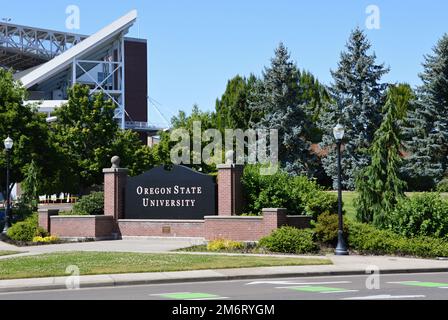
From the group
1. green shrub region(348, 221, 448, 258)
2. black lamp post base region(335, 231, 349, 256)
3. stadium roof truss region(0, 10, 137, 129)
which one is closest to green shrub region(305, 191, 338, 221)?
green shrub region(348, 221, 448, 258)

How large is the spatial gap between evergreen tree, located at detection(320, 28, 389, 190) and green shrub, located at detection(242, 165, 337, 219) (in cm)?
1942

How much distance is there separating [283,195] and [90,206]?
32.2ft

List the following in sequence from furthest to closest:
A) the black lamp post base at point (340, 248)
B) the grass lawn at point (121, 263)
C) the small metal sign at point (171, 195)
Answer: the small metal sign at point (171, 195) < the black lamp post base at point (340, 248) < the grass lawn at point (121, 263)

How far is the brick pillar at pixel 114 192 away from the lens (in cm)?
2925

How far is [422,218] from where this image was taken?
22891 mm

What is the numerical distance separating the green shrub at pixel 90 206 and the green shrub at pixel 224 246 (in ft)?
29.0

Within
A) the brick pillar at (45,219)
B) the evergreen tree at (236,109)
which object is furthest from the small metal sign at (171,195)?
the evergreen tree at (236,109)

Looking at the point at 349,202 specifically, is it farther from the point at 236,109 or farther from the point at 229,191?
the point at 236,109

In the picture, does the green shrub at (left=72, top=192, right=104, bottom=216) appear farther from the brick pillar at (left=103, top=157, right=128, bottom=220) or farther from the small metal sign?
the small metal sign

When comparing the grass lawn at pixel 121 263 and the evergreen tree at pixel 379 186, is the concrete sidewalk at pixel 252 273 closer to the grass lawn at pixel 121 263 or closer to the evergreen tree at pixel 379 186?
the grass lawn at pixel 121 263

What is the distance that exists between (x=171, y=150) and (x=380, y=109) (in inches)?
652

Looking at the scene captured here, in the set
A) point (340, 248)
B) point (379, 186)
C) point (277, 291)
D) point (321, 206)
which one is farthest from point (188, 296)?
point (379, 186)

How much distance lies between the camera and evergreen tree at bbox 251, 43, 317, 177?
50375 mm

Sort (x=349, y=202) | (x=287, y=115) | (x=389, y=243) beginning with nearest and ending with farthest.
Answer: (x=389, y=243), (x=349, y=202), (x=287, y=115)
